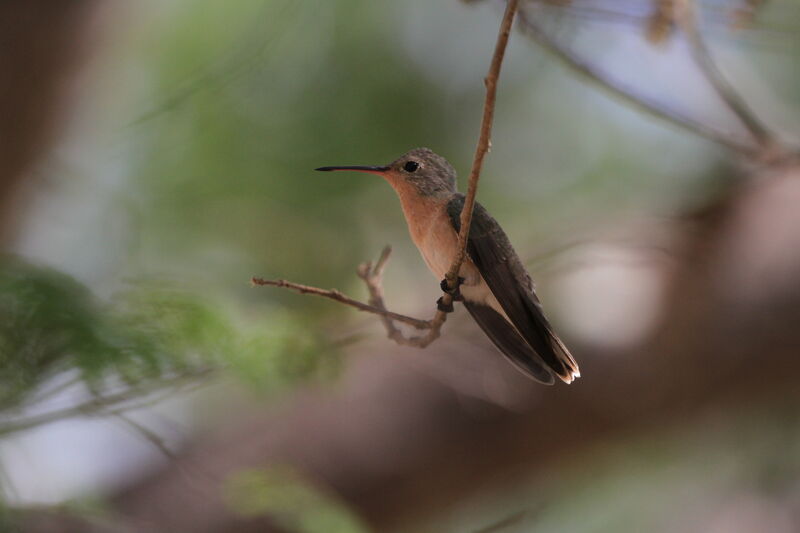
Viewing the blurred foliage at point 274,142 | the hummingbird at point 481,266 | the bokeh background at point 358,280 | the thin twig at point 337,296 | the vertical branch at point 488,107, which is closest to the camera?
the vertical branch at point 488,107

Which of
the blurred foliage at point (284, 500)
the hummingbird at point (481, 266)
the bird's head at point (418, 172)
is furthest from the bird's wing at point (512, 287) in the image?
the blurred foliage at point (284, 500)

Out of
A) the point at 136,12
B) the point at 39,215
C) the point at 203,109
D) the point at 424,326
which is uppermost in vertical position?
the point at 203,109

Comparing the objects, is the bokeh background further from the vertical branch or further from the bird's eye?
the vertical branch

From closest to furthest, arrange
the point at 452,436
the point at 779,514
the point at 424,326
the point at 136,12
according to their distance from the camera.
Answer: the point at 424,326
the point at 136,12
the point at 452,436
the point at 779,514

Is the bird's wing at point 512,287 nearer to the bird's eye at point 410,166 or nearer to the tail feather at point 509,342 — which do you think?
the tail feather at point 509,342

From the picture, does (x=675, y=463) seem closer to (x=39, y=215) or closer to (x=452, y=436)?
(x=452, y=436)

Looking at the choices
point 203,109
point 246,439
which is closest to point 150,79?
point 203,109

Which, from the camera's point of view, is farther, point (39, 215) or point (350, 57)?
point (350, 57)
